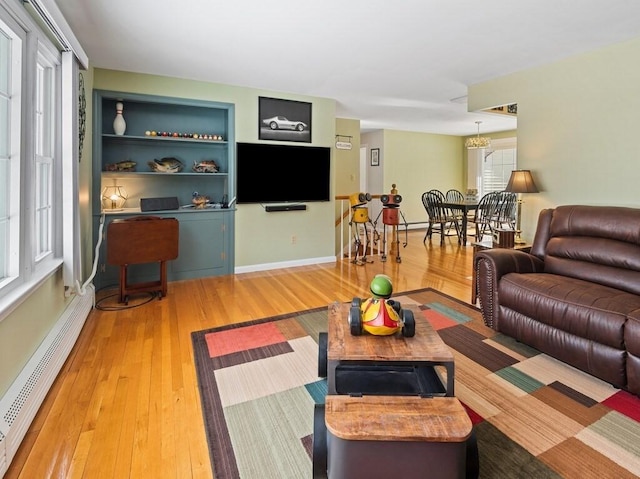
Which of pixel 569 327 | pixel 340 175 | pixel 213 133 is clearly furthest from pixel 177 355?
pixel 340 175

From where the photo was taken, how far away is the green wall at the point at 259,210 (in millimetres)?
3949

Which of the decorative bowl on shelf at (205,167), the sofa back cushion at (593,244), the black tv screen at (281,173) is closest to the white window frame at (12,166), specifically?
the decorative bowl on shelf at (205,167)

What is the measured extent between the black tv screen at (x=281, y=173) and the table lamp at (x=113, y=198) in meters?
1.32

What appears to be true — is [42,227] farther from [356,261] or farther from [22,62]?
[356,261]

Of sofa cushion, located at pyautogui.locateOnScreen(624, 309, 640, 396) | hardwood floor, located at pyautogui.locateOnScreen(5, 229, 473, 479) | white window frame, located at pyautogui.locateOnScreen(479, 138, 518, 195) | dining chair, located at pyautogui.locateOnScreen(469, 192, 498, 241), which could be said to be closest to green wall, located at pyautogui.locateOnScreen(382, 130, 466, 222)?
white window frame, located at pyautogui.locateOnScreen(479, 138, 518, 195)

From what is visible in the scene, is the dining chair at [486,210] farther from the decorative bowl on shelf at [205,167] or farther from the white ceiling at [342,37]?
the decorative bowl on shelf at [205,167]

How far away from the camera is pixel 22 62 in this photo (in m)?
1.91

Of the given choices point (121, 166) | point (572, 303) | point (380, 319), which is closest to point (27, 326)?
point (380, 319)

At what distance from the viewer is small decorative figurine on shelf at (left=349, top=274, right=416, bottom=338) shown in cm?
158

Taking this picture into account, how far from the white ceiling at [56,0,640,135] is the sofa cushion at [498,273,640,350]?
1881mm

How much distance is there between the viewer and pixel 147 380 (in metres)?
2.08

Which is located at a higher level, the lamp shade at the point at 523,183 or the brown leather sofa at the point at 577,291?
the lamp shade at the point at 523,183

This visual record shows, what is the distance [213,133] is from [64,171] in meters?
2.27

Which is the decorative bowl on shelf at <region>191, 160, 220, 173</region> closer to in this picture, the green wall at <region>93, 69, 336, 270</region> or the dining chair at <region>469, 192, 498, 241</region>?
the green wall at <region>93, 69, 336, 270</region>
